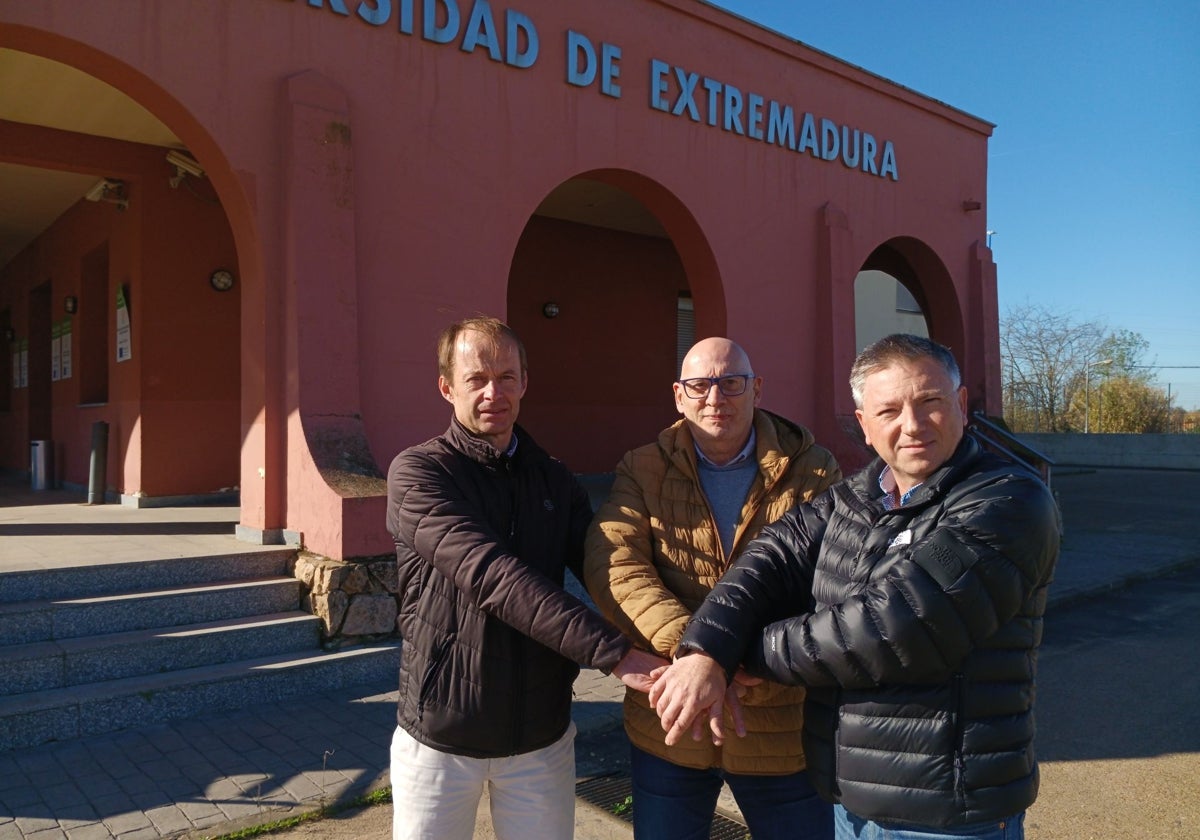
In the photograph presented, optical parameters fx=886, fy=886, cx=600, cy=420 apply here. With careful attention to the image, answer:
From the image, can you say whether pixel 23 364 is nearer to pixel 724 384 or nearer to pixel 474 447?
pixel 474 447

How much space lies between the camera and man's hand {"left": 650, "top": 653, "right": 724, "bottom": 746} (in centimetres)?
182

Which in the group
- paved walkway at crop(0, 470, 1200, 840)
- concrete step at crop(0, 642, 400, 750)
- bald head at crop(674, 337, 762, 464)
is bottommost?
paved walkway at crop(0, 470, 1200, 840)

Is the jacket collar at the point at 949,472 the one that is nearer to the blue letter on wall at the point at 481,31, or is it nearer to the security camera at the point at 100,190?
the blue letter on wall at the point at 481,31

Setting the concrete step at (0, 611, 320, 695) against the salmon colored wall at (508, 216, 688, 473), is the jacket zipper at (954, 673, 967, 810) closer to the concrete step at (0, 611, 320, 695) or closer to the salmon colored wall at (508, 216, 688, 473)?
the concrete step at (0, 611, 320, 695)

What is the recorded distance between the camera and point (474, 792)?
84.9 inches

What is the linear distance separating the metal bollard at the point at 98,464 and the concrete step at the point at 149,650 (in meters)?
4.21

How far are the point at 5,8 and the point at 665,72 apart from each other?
5.03 metres

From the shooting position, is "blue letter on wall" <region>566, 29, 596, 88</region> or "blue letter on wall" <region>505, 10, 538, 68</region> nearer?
"blue letter on wall" <region>505, 10, 538, 68</region>

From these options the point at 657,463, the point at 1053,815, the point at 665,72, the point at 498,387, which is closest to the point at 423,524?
the point at 498,387

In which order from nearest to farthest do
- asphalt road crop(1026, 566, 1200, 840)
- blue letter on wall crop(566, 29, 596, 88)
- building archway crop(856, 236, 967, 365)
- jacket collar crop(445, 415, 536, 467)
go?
jacket collar crop(445, 415, 536, 467)
asphalt road crop(1026, 566, 1200, 840)
blue letter on wall crop(566, 29, 596, 88)
building archway crop(856, 236, 967, 365)

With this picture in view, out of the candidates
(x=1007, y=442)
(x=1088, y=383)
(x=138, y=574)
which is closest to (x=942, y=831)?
(x=138, y=574)

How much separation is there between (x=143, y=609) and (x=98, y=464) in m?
4.28

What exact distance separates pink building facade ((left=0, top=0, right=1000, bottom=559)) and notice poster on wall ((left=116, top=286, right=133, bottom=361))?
0.06 metres

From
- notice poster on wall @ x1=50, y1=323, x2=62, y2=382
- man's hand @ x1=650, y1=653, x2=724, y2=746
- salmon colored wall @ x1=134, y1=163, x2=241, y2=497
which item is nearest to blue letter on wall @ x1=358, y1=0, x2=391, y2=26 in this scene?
salmon colored wall @ x1=134, y1=163, x2=241, y2=497
